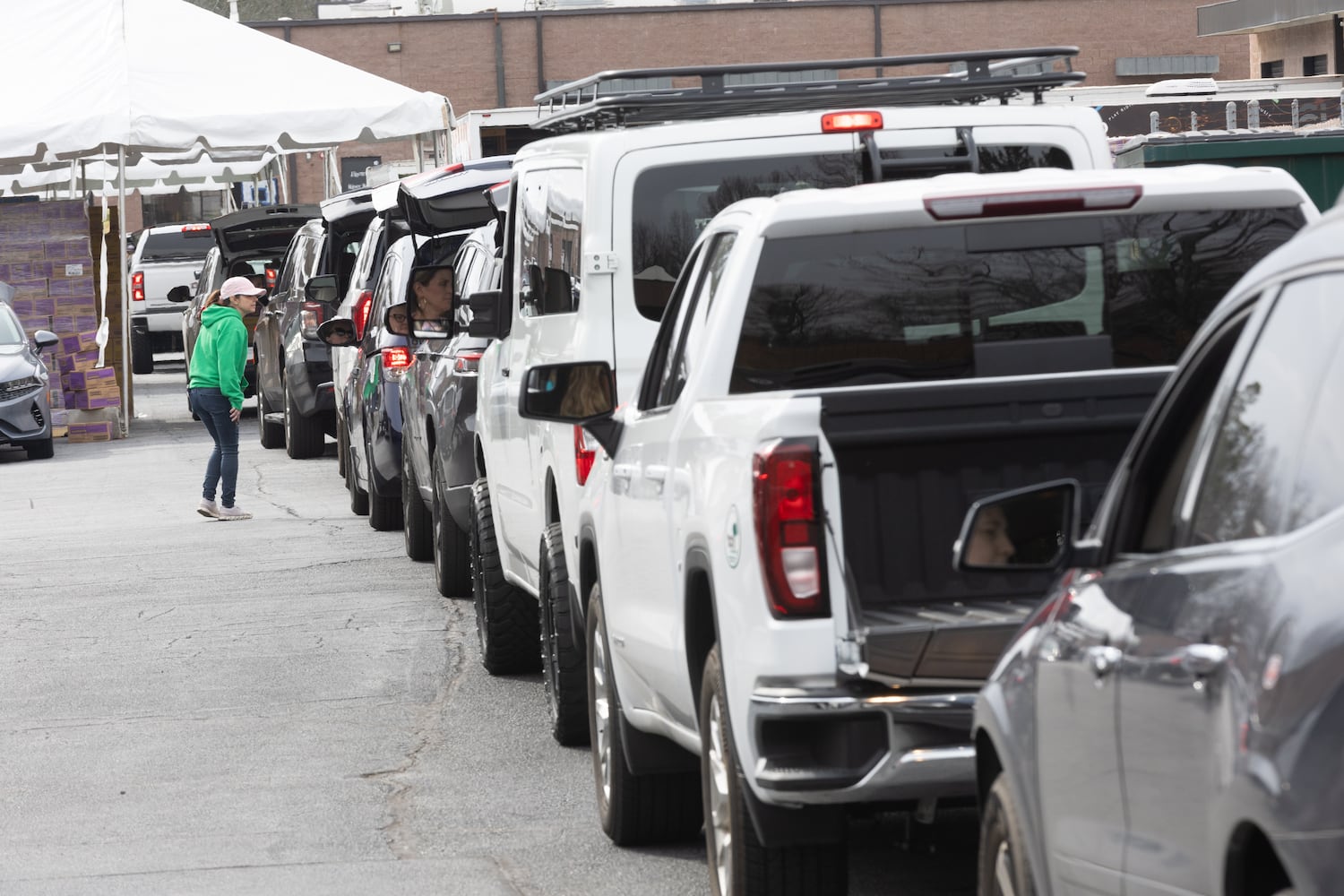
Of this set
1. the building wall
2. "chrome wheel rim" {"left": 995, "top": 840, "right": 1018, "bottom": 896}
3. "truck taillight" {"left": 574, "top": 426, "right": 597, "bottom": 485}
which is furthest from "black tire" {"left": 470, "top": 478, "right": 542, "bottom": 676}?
the building wall

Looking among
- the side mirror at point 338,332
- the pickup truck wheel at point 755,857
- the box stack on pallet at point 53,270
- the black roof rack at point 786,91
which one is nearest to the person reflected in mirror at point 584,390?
the black roof rack at point 786,91

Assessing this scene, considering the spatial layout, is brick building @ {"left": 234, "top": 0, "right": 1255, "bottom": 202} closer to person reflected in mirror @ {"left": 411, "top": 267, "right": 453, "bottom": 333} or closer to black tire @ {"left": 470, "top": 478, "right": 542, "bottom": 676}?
person reflected in mirror @ {"left": 411, "top": 267, "right": 453, "bottom": 333}

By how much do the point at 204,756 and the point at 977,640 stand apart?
4.23 m

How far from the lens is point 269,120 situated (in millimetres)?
25984

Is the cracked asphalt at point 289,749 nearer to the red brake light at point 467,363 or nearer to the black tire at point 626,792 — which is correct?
the black tire at point 626,792

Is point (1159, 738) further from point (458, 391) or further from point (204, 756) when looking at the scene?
point (458, 391)

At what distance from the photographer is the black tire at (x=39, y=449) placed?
24.0 meters

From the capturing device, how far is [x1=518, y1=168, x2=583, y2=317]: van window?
311 inches

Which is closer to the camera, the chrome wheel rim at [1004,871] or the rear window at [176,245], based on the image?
the chrome wheel rim at [1004,871]

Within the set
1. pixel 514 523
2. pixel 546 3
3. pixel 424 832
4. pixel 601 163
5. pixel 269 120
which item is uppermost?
pixel 546 3

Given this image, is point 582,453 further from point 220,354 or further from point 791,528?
point 220,354

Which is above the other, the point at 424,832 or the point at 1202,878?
the point at 1202,878

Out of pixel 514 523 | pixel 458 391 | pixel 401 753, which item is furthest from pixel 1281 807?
pixel 458 391

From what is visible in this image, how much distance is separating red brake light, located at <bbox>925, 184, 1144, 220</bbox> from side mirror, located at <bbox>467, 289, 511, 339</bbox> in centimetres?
414
